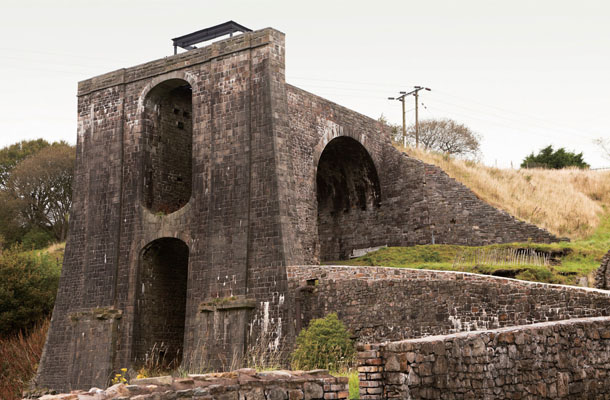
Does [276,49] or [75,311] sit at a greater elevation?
[276,49]

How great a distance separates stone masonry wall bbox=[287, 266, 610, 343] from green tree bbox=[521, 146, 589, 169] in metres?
28.8

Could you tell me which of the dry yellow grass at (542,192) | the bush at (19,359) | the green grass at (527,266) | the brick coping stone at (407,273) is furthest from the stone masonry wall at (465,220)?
the bush at (19,359)

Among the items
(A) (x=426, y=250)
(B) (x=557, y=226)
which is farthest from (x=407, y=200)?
(B) (x=557, y=226)

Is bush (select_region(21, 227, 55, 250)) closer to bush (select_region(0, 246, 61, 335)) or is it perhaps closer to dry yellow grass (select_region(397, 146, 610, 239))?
bush (select_region(0, 246, 61, 335))

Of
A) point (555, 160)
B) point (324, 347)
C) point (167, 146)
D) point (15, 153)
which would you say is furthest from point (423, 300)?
point (15, 153)

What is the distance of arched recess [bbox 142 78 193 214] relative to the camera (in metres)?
24.0

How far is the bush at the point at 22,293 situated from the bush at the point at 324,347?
614 inches

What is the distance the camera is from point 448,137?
52.9m

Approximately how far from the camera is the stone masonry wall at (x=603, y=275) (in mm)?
19000

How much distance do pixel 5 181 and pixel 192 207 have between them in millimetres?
34436

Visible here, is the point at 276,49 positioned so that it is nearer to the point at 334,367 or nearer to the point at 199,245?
the point at 199,245

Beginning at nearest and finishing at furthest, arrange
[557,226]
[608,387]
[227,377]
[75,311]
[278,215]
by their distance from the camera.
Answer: [227,377]
[608,387]
[278,215]
[75,311]
[557,226]

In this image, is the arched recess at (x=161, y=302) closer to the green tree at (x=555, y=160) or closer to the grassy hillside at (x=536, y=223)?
the grassy hillside at (x=536, y=223)

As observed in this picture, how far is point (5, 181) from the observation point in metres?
51.6
